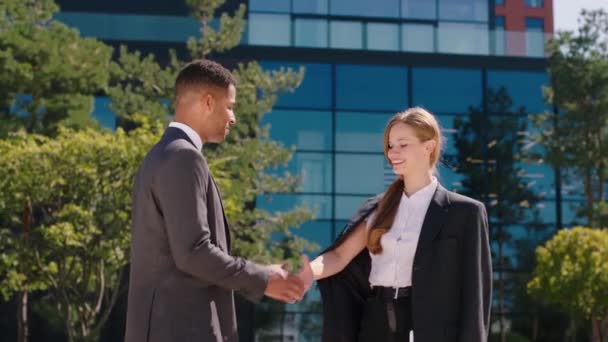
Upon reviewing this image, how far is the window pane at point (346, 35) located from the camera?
2739cm

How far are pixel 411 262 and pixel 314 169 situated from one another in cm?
2227

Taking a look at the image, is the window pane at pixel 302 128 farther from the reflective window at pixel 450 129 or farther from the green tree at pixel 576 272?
the green tree at pixel 576 272

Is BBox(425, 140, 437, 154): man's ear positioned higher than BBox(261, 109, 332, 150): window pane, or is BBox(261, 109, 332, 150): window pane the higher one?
BBox(261, 109, 332, 150): window pane

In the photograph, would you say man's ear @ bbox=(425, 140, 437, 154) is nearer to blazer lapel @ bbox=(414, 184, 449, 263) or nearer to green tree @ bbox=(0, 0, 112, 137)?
blazer lapel @ bbox=(414, 184, 449, 263)

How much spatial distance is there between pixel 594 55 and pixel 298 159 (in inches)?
324

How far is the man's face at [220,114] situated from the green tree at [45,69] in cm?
1602

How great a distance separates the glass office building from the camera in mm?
27047

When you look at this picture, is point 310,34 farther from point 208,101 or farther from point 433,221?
point 208,101

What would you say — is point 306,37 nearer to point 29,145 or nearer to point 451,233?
point 29,145

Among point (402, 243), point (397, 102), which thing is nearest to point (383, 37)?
point (397, 102)

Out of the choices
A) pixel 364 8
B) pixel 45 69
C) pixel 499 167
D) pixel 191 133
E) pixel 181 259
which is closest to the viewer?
pixel 181 259

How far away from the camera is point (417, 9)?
2878 cm

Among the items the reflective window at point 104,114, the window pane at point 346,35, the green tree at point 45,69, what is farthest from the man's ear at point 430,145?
the window pane at point 346,35

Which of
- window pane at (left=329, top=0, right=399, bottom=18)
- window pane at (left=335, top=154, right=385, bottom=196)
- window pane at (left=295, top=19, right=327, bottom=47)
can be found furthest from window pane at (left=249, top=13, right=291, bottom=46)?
window pane at (left=335, top=154, right=385, bottom=196)
